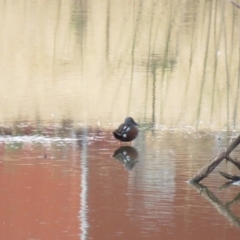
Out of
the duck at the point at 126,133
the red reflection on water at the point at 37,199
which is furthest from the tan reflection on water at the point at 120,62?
the red reflection on water at the point at 37,199

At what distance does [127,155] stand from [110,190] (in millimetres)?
2030

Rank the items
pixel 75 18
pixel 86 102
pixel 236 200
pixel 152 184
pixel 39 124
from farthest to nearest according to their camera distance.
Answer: pixel 75 18
pixel 86 102
pixel 39 124
pixel 152 184
pixel 236 200

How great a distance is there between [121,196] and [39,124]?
4328 mm

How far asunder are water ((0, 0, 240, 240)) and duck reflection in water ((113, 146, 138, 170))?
14 mm

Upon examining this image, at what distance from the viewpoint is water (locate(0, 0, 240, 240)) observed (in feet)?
24.9

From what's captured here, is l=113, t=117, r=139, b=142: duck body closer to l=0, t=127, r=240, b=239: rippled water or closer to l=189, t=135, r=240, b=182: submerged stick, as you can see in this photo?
l=0, t=127, r=240, b=239: rippled water

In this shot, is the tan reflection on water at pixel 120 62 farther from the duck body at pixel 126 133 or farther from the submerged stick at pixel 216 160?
the submerged stick at pixel 216 160

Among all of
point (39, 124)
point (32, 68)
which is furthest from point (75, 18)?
point (39, 124)

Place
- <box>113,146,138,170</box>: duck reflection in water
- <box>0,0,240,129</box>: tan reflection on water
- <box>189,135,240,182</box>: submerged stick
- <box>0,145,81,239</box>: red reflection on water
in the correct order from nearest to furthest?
<box>0,145,81,239</box>: red reflection on water → <box>189,135,240,182</box>: submerged stick → <box>113,146,138,170</box>: duck reflection in water → <box>0,0,240,129</box>: tan reflection on water

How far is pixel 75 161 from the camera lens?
9.88m

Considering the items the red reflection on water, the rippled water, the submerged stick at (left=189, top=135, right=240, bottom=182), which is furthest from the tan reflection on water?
the submerged stick at (left=189, top=135, right=240, bottom=182)

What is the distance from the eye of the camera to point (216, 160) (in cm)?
862

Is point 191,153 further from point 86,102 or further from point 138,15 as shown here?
point 138,15

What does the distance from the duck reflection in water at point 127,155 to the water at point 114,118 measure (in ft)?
0.05
